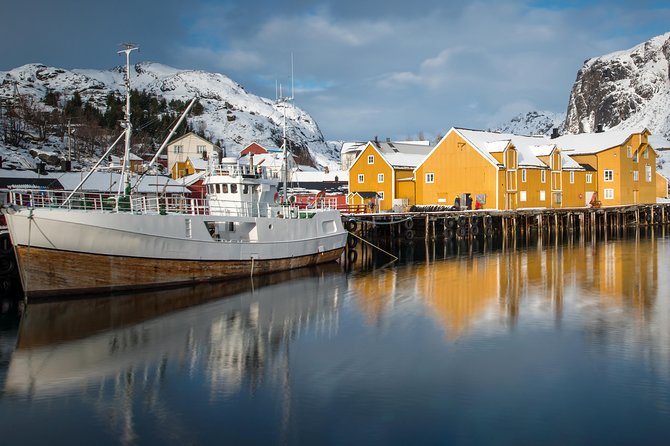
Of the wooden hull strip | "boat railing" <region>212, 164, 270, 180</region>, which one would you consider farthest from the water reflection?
"boat railing" <region>212, 164, 270, 180</region>

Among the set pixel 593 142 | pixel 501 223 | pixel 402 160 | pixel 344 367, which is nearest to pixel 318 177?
pixel 402 160

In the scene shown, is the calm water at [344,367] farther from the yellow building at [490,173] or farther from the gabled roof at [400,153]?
the gabled roof at [400,153]

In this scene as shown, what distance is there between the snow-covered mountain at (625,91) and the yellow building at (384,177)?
11363 cm

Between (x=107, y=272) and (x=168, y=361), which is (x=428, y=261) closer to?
(x=107, y=272)

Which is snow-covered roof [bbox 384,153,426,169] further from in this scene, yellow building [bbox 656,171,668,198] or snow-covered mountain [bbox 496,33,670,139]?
snow-covered mountain [bbox 496,33,670,139]

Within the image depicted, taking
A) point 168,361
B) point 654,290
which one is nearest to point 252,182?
point 168,361

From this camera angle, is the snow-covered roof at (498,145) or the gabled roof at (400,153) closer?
the snow-covered roof at (498,145)

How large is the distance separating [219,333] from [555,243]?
33529 mm

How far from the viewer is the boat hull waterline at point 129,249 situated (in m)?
21.9

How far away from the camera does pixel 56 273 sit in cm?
2247

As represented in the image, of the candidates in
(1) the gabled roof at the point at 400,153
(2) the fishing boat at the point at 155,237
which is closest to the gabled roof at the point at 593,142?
(1) the gabled roof at the point at 400,153

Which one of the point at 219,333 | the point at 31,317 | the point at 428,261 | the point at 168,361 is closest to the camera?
the point at 168,361

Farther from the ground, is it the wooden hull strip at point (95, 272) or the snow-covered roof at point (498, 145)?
the snow-covered roof at point (498, 145)

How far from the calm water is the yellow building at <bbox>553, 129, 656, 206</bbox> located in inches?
1535
